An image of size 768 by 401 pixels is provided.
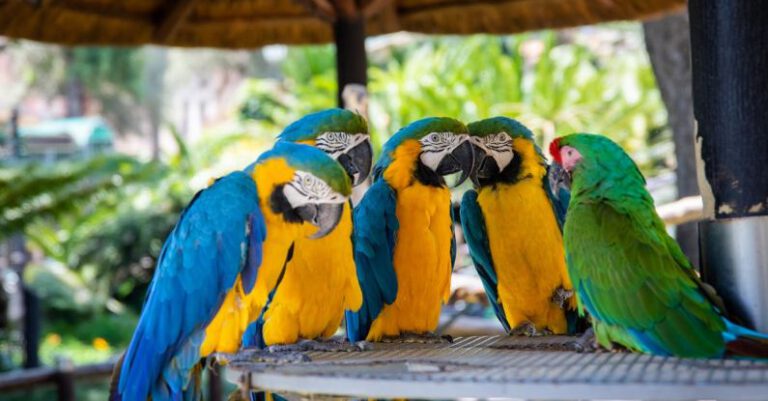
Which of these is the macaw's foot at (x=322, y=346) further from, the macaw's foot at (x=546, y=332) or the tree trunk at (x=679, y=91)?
the tree trunk at (x=679, y=91)

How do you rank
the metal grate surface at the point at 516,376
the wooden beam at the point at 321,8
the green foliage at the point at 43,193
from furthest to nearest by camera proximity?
the green foliage at the point at 43,193 → the wooden beam at the point at 321,8 → the metal grate surface at the point at 516,376

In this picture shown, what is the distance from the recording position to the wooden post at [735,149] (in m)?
1.53

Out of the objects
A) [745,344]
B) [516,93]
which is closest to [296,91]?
[516,93]

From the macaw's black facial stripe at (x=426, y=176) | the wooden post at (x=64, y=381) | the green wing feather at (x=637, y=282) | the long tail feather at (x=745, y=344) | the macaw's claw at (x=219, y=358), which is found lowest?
the wooden post at (x=64, y=381)

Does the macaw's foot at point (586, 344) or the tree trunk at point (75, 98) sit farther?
the tree trunk at point (75, 98)

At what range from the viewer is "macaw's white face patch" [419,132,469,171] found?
196cm

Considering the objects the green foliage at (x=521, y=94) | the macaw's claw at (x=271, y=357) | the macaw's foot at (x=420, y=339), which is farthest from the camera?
the green foliage at (x=521, y=94)

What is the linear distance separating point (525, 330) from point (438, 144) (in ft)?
1.50

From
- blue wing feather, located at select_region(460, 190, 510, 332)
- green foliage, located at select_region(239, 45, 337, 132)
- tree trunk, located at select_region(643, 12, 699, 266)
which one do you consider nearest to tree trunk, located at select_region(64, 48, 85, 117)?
green foliage, located at select_region(239, 45, 337, 132)

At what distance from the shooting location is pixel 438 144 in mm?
1973

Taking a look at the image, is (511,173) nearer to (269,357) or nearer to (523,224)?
(523,224)

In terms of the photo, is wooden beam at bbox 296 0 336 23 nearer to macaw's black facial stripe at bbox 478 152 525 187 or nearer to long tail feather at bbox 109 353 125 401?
macaw's black facial stripe at bbox 478 152 525 187

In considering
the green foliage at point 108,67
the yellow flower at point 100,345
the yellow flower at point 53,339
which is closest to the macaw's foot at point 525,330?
the yellow flower at point 100,345

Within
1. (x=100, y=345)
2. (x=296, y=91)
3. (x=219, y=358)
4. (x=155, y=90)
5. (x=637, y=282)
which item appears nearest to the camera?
(x=637, y=282)
